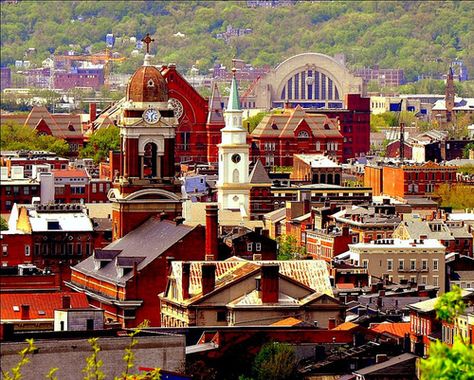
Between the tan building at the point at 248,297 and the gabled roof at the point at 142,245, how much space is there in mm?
6244

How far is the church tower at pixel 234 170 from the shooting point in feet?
369

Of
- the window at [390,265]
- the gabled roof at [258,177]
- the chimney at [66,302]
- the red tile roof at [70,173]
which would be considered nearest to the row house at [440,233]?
the window at [390,265]

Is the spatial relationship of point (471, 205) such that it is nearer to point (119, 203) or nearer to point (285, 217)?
point (285, 217)

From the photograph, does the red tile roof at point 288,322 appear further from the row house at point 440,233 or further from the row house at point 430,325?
the row house at point 440,233

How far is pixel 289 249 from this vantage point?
8950 cm

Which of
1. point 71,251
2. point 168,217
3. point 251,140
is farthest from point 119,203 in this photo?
point 251,140

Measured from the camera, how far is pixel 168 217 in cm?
7075

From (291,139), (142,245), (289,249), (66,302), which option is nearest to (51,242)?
(289,249)

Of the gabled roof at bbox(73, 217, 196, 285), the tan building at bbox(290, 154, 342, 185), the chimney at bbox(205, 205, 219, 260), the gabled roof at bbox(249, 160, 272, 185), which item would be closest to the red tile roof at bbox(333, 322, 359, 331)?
the chimney at bbox(205, 205, 219, 260)

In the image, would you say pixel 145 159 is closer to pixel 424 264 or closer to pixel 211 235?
pixel 211 235

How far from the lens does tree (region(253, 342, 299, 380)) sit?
1845 inches

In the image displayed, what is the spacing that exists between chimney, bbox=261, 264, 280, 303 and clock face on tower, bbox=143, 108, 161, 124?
17.1 m

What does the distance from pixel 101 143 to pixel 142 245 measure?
78.3 metres

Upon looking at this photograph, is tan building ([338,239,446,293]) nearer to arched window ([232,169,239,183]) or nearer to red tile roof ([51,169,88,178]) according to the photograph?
arched window ([232,169,239,183])
